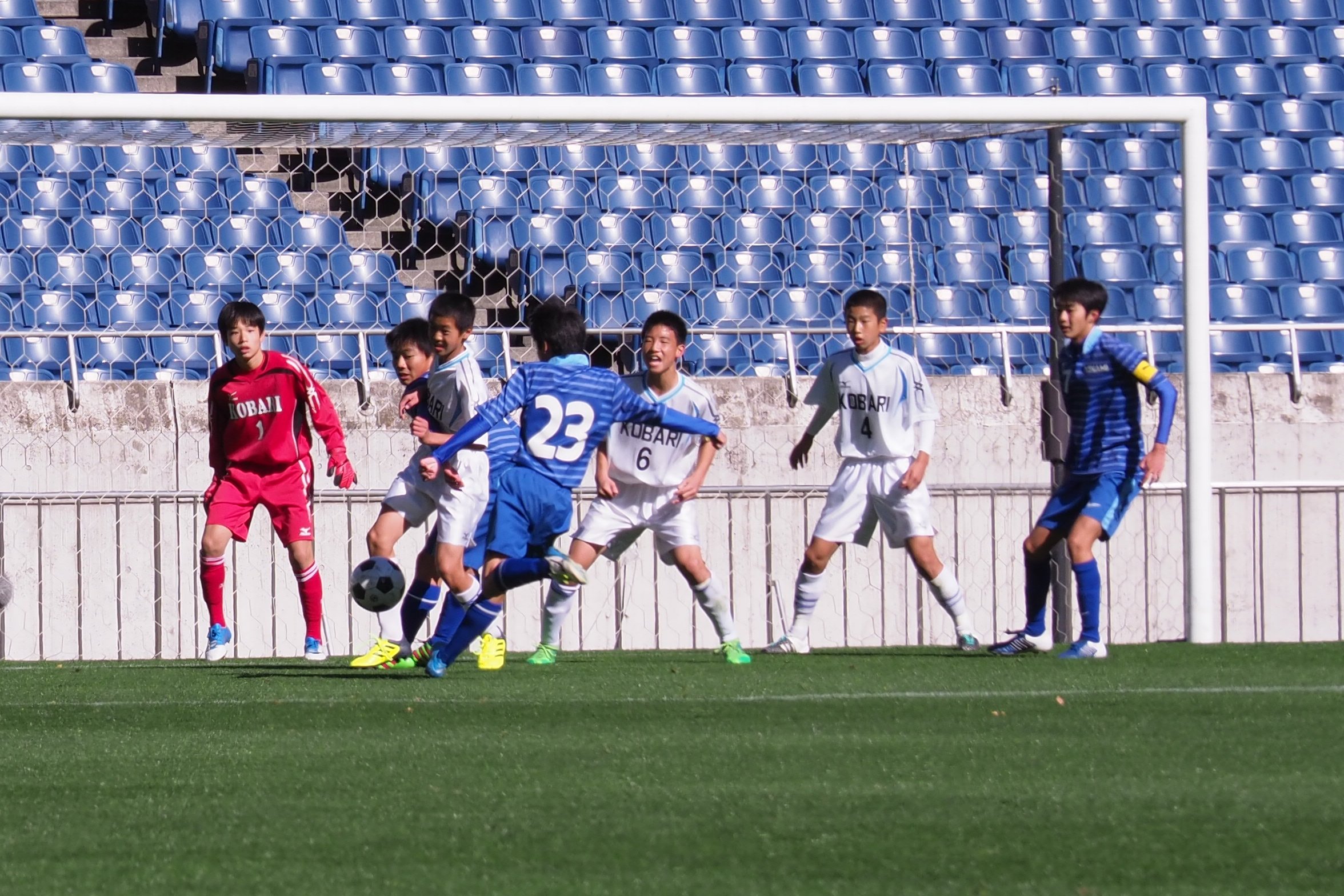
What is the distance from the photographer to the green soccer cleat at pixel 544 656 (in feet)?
24.1

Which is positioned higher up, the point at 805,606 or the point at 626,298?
the point at 626,298

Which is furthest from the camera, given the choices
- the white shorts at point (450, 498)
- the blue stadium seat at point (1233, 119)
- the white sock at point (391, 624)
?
the blue stadium seat at point (1233, 119)

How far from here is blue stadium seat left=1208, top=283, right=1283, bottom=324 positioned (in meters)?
12.8

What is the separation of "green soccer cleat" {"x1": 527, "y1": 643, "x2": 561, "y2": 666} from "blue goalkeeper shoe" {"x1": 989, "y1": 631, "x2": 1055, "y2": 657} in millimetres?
1745

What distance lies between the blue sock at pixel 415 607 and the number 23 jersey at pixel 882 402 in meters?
1.75

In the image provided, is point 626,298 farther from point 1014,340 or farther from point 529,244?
point 1014,340

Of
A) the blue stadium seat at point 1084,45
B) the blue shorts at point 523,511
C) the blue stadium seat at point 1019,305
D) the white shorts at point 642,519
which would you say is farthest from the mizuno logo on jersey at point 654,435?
the blue stadium seat at point 1084,45

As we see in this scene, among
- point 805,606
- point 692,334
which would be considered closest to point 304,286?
point 692,334

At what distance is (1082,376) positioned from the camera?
7.20 m

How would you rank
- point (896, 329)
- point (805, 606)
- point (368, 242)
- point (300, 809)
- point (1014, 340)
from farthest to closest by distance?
point (1014, 340) < point (368, 242) < point (896, 329) < point (805, 606) < point (300, 809)

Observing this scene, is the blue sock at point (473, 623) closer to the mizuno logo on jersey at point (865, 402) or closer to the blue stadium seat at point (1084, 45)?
the mizuno logo on jersey at point (865, 402)

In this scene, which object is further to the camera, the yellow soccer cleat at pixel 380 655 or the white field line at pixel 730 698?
the yellow soccer cleat at pixel 380 655

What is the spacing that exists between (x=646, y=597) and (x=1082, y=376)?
320 cm

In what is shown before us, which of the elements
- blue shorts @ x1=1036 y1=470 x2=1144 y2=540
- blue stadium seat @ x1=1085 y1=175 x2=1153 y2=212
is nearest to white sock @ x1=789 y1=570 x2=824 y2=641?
blue shorts @ x1=1036 y1=470 x2=1144 y2=540
